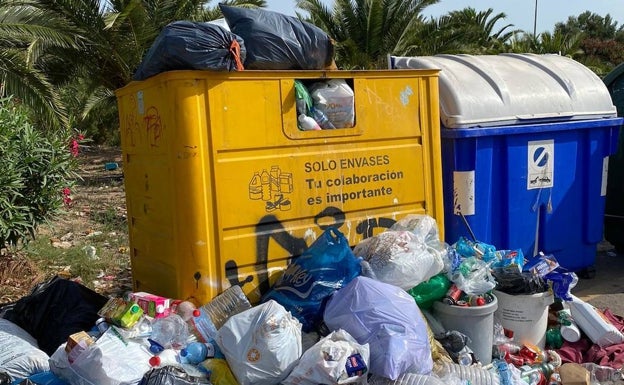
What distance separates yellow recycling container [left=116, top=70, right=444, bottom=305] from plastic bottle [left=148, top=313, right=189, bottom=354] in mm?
235

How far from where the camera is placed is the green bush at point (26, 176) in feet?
15.6

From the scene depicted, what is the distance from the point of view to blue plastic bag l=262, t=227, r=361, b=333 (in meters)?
3.35

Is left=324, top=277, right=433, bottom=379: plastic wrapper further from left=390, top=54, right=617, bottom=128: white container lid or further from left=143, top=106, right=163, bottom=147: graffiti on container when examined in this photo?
left=390, top=54, right=617, bottom=128: white container lid

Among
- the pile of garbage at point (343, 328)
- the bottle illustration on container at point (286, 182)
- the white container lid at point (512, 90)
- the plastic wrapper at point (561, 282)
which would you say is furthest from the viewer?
the white container lid at point (512, 90)

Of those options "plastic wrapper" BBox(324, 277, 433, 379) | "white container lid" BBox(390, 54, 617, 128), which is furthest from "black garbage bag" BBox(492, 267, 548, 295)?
"white container lid" BBox(390, 54, 617, 128)

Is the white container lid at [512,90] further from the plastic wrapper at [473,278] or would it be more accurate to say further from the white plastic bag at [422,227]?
the plastic wrapper at [473,278]

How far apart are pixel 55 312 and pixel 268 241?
134cm

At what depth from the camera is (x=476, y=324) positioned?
3.51m

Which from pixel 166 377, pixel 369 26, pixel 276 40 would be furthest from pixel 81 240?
pixel 369 26

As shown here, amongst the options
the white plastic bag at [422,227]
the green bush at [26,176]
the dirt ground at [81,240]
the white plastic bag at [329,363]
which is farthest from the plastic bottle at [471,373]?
the green bush at [26,176]

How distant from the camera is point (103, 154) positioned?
63.5 feet

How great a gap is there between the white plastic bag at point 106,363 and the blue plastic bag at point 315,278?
80 centimetres

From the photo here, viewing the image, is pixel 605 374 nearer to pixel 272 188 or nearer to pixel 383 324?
pixel 383 324

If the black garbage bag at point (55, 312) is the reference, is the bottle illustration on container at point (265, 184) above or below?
above
